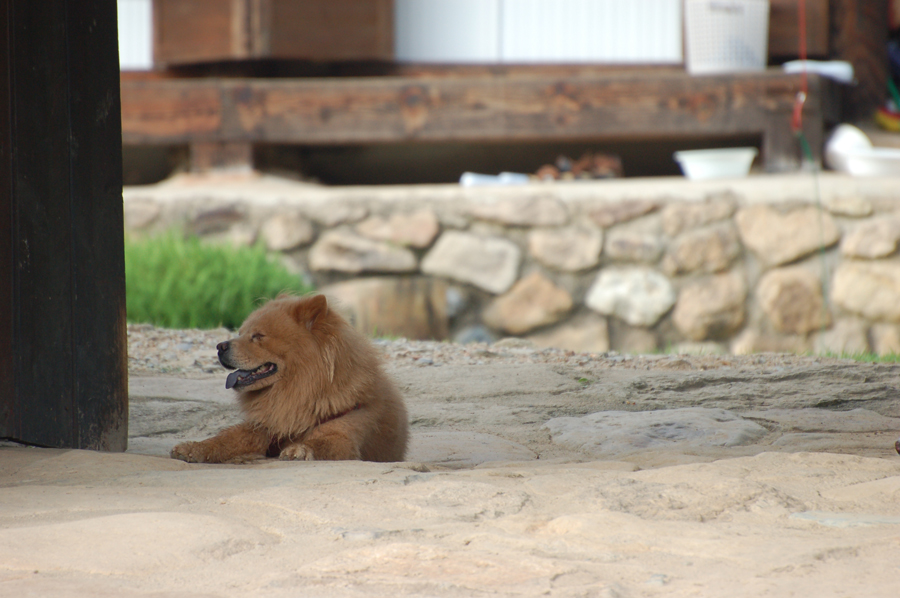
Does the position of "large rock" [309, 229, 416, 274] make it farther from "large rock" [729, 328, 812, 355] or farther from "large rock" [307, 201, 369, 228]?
"large rock" [729, 328, 812, 355]

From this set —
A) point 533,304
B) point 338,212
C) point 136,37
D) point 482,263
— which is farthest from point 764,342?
point 136,37

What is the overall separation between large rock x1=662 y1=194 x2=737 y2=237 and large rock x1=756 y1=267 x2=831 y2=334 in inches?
25.9

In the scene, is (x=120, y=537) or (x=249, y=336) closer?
(x=120, y=537)

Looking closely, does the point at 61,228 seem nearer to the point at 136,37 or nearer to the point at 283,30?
the point at 283,30

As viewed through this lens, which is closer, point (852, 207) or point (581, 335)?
point (852, 207)

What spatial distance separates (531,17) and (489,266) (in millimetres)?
2687

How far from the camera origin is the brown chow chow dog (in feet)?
10.2

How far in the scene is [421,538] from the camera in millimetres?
1968

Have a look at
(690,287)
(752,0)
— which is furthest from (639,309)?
(752,0)

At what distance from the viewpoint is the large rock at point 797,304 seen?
22.0ft

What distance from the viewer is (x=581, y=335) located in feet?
22.8

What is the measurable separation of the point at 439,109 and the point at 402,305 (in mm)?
1721

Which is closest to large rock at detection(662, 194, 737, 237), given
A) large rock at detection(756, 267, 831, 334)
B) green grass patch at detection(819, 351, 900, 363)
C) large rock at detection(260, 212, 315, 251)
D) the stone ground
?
large rock at detection(756, 267, 831, 334)

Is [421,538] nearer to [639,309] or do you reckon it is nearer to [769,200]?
[639,309]
